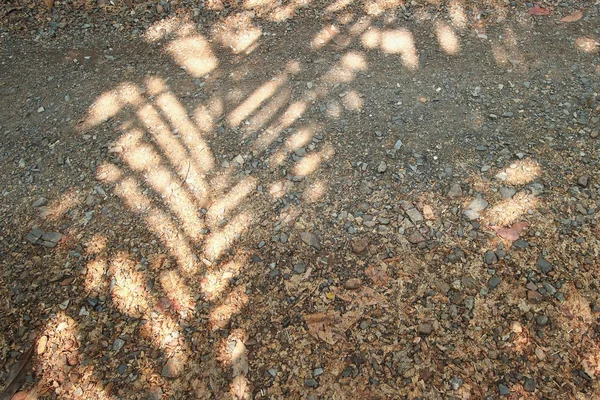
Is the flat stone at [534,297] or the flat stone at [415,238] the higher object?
the flat stone at [415,238]

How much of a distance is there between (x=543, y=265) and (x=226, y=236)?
1504mm

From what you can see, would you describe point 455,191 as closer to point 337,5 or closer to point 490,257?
point 490,257

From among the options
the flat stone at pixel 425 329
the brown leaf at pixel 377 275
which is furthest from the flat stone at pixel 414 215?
the flat stone at pixel 425 329

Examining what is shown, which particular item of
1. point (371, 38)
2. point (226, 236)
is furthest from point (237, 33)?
point (226, 236)

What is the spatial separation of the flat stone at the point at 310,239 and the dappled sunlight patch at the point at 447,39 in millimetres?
1643

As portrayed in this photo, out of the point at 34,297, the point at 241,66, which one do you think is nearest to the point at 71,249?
the point at 34,297

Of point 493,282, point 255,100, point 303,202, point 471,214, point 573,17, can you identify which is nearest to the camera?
point 493,282

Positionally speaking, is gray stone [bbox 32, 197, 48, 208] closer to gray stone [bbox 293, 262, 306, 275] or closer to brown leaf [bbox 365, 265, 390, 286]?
gray stone [bbox 293, 262, 306, 275]

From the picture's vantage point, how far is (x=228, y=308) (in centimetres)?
213

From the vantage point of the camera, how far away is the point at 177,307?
7.07 ft

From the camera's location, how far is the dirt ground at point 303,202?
6.50 feet

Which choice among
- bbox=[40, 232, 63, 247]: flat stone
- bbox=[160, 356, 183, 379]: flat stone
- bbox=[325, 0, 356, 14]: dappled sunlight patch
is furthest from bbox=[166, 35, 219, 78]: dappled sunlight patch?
bbox=[160, 356, 183, 379]: flat stone

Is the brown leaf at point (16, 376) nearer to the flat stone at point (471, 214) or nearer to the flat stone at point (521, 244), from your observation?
the flat stone at point (471, 214)

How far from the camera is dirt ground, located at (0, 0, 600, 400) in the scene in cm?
198
